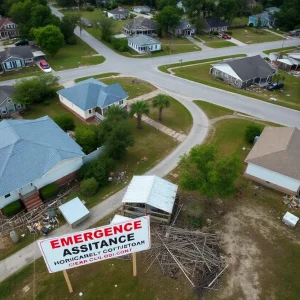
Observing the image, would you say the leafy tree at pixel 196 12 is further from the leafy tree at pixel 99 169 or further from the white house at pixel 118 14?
the leafy tree at pixel 99 169

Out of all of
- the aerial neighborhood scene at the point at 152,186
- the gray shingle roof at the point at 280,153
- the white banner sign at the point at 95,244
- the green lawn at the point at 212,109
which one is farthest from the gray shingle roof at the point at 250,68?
the white banner sign at the point at 95,244

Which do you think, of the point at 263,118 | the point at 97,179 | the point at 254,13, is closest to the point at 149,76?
the point at 263,118

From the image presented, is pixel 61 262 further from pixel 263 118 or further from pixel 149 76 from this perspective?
pixel 149 76

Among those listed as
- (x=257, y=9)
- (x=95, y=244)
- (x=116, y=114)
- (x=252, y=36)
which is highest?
(x=95, y=244)

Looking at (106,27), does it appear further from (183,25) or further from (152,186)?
(152,186)

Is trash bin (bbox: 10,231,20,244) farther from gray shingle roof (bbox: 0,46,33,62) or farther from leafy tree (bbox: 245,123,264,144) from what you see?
gray shingle roof (bbox: 0,46,33,62)

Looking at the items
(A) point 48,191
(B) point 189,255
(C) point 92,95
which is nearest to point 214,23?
(C) point 92,95
